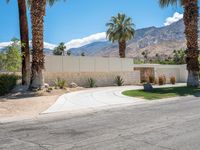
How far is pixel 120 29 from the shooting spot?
56500 millimetres

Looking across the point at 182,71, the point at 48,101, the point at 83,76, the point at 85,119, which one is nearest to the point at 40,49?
the point at 48,101

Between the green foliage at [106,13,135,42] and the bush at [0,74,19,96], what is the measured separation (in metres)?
31.5

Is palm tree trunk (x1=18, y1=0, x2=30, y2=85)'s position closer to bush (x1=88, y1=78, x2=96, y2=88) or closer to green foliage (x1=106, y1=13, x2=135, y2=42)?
bush (x1=88, y1=78, x2=96, y2=88)

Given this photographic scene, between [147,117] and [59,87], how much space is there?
16177mm

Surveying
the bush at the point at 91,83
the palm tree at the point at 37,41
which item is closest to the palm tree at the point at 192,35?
the bush at the point at 91,83

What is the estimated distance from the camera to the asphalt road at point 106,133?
8539 mm

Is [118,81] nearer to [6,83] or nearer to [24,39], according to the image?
[24,39]

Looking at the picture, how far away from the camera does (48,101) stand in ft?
67.6

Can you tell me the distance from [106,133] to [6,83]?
54.9 feet

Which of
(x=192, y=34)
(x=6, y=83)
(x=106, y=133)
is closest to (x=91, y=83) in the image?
(x=192, y=34)

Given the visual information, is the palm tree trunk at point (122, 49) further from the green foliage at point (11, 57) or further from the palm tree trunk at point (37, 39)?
the green foliage at point (11, 57)

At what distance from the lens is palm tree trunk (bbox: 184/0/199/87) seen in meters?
33.8

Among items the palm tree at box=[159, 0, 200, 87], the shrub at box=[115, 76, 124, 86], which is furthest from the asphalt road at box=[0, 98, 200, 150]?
the shrub at box=[115, 76, 124, 86]

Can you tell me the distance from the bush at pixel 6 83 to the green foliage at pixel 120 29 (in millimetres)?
31488
